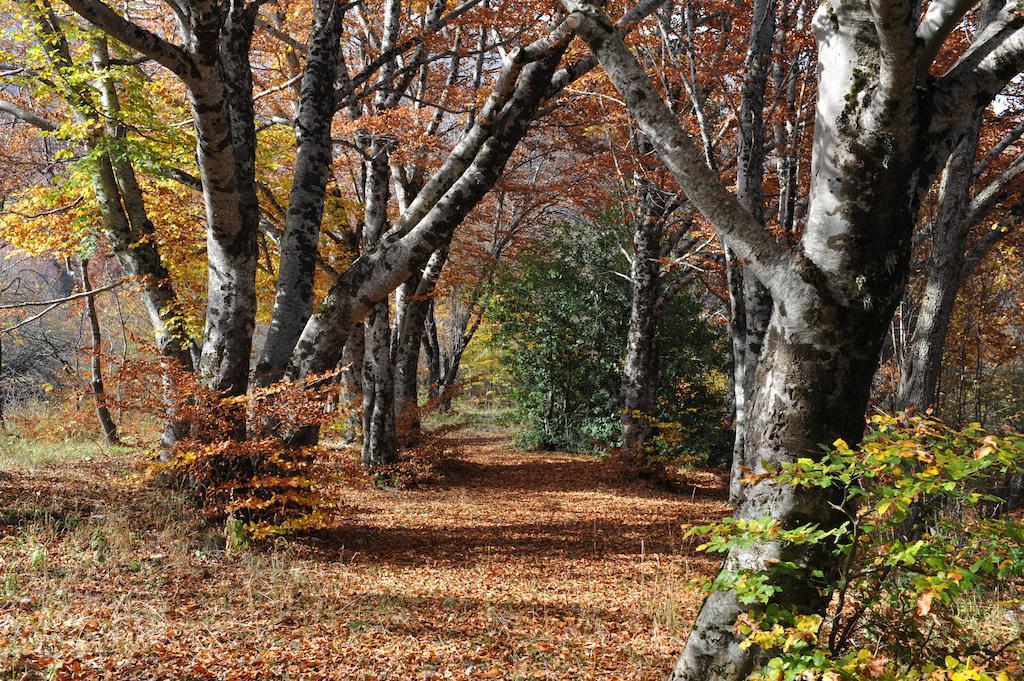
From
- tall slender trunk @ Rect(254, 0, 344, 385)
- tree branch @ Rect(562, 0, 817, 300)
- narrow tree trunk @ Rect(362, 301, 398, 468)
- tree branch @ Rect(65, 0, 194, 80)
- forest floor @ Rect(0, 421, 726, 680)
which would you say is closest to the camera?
tree branch @ Rect(562, 0, 817, 300)

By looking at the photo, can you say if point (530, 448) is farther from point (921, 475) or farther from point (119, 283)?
point (921, 475)

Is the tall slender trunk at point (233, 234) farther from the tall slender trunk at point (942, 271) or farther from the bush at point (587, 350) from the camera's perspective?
the bush at point (587, 350)

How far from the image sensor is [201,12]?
4801 mm

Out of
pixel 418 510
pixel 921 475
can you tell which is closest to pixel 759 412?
pixel 921 475

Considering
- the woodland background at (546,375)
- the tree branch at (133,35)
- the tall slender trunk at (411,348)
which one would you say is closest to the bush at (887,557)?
the woodland background at (546,375)

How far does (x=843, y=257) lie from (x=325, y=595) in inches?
154

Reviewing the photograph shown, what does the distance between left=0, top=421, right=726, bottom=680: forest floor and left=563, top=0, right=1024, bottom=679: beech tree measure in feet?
1.56

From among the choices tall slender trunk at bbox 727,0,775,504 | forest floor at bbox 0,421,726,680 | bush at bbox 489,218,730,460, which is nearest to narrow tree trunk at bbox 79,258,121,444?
forest floor at bbox 0,421,726,680

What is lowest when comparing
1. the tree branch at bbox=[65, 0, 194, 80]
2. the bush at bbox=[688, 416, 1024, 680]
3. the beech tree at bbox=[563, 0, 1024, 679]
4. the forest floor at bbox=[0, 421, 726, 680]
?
the forest floor at bbox=[0, 421, 726, 680]

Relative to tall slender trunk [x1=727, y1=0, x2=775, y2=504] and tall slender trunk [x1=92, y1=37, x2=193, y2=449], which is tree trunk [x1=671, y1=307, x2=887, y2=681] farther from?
tall slender trunk [x1=92, y1=37, x2=193, y2=449]

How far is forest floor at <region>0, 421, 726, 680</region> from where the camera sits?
3.48 metres

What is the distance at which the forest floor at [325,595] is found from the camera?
348 cm

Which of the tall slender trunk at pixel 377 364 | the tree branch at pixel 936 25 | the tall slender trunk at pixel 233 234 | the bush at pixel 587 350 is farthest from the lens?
the bush at pixel 587 350

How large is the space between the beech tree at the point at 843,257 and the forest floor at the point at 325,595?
476 millimetres
